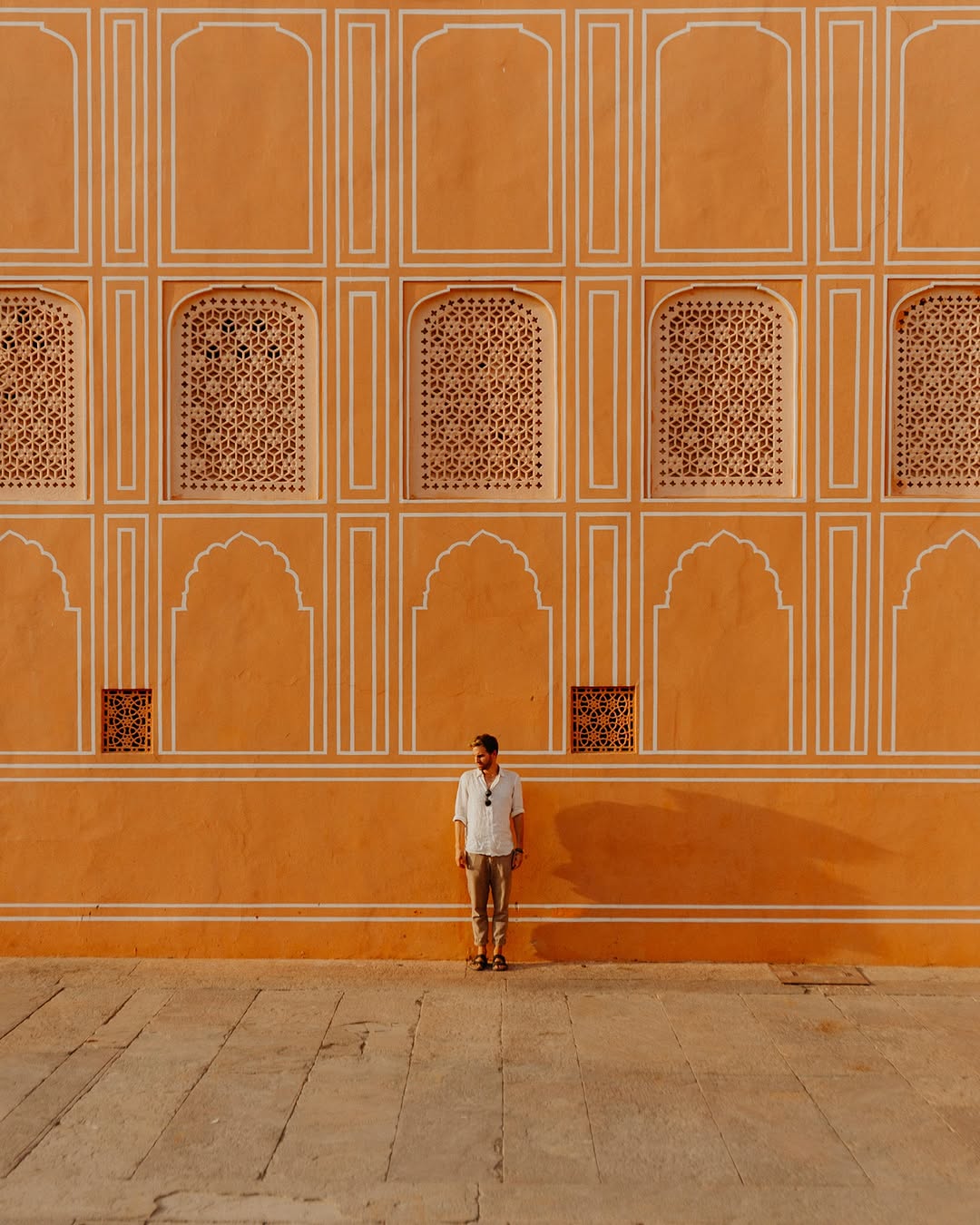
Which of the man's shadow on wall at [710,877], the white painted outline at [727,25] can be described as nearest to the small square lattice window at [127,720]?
the man's shadow on wall at [710,877]

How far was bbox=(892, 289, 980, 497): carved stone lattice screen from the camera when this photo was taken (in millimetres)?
6484

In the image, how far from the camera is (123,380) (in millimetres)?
6434

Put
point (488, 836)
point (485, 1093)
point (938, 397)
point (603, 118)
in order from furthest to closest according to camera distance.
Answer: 1. point (938, 397)
2. point (603, 118)
3. point (488, 836)
4. point (485, 1093)

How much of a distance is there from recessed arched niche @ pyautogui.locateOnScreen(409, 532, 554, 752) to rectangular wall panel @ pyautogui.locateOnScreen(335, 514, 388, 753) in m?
0.21

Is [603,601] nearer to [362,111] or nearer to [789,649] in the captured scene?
[789,649]

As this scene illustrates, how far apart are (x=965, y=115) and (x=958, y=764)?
3.36 m

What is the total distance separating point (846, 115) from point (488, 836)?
413 centimetres

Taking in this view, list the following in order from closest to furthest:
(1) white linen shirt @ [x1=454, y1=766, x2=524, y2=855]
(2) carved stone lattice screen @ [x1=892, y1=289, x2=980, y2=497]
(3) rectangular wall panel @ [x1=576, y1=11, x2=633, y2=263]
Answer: (1) white linen shirt @ [x1=454, y1=766, x2=524, y2=855]
(3) rectangular wall panel @ [x1=576, y1=11, x2=633, y2=263]
(2) carved stone lattice screen @ [x1=892, y1=289, x2=980, y2=497]

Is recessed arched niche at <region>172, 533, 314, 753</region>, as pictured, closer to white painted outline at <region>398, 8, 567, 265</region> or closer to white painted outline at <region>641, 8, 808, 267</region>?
white painted outline at <region>398, 8, 567, 265</region>

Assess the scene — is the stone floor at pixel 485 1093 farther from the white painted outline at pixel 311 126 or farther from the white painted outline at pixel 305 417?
the white painted outline at pixel 311 126

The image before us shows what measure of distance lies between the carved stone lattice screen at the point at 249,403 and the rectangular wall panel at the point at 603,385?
1436mm

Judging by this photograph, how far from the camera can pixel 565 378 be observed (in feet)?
21.0

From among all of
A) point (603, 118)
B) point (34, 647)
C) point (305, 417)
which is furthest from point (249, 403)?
point (603, 118)

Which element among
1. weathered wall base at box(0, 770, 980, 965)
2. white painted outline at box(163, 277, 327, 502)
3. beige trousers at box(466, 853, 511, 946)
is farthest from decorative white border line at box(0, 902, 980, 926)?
white painted outline at box(163, 277, 327, 502)
